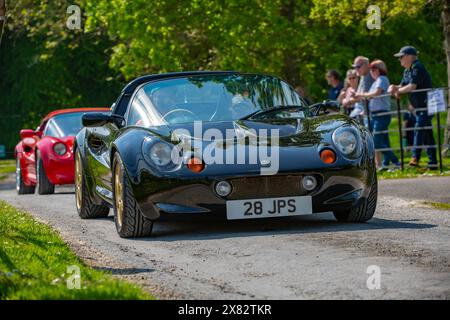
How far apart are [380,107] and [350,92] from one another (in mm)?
1028

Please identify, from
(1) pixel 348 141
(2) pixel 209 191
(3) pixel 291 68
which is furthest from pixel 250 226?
(3) pixel 291 68

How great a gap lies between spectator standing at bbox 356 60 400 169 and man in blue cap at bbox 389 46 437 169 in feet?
2.48

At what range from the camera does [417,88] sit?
18281 millimetres

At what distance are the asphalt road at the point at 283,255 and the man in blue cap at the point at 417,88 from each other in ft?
20.9

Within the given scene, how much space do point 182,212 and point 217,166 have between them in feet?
1.56

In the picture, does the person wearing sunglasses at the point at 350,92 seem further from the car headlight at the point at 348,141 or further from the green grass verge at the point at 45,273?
the green grass verge at the point at 45,273

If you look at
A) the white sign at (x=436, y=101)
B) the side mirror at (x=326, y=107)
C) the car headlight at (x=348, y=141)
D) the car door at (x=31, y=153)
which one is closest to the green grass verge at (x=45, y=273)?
the car headlight at (x=348, y=141)

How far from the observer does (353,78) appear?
20500 mm

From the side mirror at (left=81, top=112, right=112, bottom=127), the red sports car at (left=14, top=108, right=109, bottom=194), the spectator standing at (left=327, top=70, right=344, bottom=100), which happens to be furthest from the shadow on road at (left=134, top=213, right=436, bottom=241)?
the spectator standing at (left=327, top=70, right=344, bottom=100)

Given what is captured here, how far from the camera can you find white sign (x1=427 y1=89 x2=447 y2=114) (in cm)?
1720

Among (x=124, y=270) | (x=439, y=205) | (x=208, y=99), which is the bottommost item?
(x=439, y=205)

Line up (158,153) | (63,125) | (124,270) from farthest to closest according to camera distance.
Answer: (63,125), (158,153), (124,270)

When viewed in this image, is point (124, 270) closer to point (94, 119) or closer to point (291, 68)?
point (94, 119)

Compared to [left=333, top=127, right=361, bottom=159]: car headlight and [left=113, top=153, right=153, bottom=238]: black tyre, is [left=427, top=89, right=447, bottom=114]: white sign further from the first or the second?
[left=113, top=153, right=153, bottom=238]: black tyre
